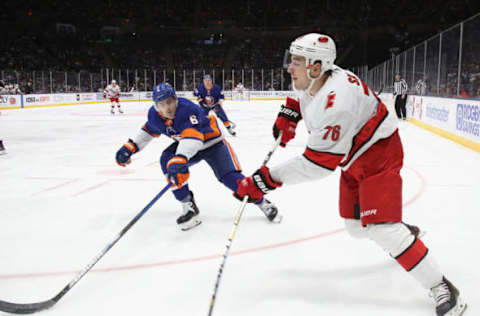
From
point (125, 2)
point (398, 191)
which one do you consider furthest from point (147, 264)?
point (125, 2)

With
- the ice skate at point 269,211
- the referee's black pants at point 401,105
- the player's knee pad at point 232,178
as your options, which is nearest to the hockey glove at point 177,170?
the player's knee pad at point 232,178

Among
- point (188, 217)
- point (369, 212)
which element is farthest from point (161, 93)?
point (369, 212)

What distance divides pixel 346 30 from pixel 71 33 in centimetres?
2004

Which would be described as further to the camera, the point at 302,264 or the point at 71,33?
the point at 71,33

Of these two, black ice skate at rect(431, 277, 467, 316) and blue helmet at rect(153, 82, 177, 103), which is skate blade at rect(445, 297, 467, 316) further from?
blue helmet at rect(153, 82, 177, 103)

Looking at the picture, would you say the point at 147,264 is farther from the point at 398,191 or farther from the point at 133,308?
the point at 398,191

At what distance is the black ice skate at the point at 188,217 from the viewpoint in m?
3.16

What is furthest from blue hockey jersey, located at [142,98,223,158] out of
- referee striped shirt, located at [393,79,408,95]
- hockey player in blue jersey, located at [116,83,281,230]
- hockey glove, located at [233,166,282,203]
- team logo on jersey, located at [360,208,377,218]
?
referee striped shirt, located at [393,79,408,95]

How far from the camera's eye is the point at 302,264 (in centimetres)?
250

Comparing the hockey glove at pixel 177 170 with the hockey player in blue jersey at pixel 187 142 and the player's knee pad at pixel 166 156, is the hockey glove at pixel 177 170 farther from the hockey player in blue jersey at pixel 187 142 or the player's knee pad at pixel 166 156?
the player's knee pad at pixel 166 156

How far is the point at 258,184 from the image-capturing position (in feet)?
5.99

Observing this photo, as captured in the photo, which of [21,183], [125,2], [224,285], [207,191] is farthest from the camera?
[125,2]

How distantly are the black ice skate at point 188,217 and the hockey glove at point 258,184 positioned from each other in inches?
53.6

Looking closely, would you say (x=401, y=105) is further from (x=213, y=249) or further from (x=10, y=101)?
(x=10, y=101)
